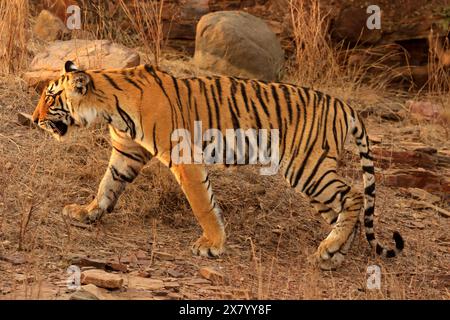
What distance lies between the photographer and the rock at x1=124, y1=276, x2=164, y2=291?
496 cm

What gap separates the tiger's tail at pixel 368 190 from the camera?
6.10 meters

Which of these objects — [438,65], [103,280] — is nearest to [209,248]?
[103,280]

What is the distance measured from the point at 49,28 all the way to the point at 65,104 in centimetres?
387

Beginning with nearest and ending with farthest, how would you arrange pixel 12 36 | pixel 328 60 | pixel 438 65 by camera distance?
pixel 12 36, pixel 328 60, pixel 438 65

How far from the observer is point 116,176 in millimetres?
6102

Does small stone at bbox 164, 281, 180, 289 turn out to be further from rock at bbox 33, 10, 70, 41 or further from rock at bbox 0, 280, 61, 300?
rock at bbox 33, 10, 70, 41

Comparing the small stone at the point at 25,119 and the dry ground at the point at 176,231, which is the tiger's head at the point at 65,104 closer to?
the dry ground at the point at 176,231

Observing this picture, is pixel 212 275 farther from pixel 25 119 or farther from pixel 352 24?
pixel 352 24

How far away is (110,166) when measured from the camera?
20.1 ft

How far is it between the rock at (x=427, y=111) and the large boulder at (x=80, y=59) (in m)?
3.04

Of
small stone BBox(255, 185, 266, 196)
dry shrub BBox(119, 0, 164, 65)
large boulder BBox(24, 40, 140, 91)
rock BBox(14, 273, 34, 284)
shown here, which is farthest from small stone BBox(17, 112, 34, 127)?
rock BBox(14, 273, 34, 284)

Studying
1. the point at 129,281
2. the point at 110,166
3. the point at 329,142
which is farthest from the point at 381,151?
the point at 129,281

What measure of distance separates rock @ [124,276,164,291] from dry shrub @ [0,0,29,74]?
11.9 feet

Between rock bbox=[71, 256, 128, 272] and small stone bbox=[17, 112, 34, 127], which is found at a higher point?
small stone bbox=[17, 112, 34, 127]
